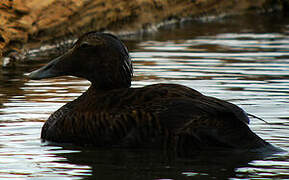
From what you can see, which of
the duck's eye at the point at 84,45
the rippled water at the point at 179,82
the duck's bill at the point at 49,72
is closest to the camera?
the rippled water at the point at 179,82

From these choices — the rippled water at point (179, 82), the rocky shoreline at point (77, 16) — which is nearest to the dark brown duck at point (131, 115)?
the rippled water at point (179, 82)

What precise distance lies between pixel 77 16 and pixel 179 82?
17.5ft

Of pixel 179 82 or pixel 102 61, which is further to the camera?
pixel 179 82

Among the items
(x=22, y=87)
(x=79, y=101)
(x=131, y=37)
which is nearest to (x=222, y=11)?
(x=131, y=37)

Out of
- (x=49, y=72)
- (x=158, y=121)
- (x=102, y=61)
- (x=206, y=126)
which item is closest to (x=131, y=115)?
(x=158, y=121)

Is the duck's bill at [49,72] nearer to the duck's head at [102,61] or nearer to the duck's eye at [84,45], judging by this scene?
the duck's head at [102,61]

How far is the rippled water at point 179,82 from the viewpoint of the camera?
6176mm

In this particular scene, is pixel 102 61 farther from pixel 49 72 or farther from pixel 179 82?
pixel 179 82

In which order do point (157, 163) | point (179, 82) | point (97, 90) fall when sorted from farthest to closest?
1. point (179, 82)
2. point (97, 90)
3. point (157, 163)

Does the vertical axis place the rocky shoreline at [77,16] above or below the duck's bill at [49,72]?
above

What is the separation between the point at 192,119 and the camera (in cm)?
655

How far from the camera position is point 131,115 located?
22.2 feet

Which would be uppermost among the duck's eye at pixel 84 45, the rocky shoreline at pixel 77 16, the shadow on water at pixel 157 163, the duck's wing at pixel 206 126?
the rocky shoreline at pixel 77 16

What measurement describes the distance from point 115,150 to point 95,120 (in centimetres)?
32
